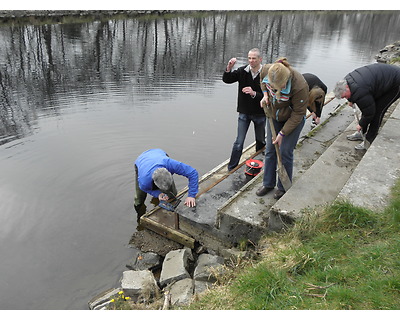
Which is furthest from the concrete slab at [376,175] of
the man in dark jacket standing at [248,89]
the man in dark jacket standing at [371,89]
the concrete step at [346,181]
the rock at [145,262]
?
the rock at [145,262]

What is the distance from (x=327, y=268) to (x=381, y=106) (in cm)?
309

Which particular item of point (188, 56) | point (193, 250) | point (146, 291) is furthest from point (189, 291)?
point (188, 56)

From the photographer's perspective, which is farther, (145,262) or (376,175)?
(145,262)

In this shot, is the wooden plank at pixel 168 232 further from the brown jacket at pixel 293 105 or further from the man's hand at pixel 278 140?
the brown jacket at pixel 293 105

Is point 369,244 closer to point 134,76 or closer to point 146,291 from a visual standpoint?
point 146,291

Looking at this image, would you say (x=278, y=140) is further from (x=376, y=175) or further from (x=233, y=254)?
(x=233, y=254)

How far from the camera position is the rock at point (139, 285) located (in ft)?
13.7

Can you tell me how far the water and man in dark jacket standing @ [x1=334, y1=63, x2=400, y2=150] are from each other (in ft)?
12.4

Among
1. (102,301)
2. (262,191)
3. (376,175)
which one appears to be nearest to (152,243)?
(102,301)

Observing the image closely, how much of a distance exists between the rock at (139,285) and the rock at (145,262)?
409 mm

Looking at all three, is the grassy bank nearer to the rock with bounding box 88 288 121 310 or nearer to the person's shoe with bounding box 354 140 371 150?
the rock with bounding box 88 288 121 310

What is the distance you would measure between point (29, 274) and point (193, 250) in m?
2.46

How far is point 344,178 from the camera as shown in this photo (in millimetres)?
4539

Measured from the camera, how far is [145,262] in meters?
4.93
